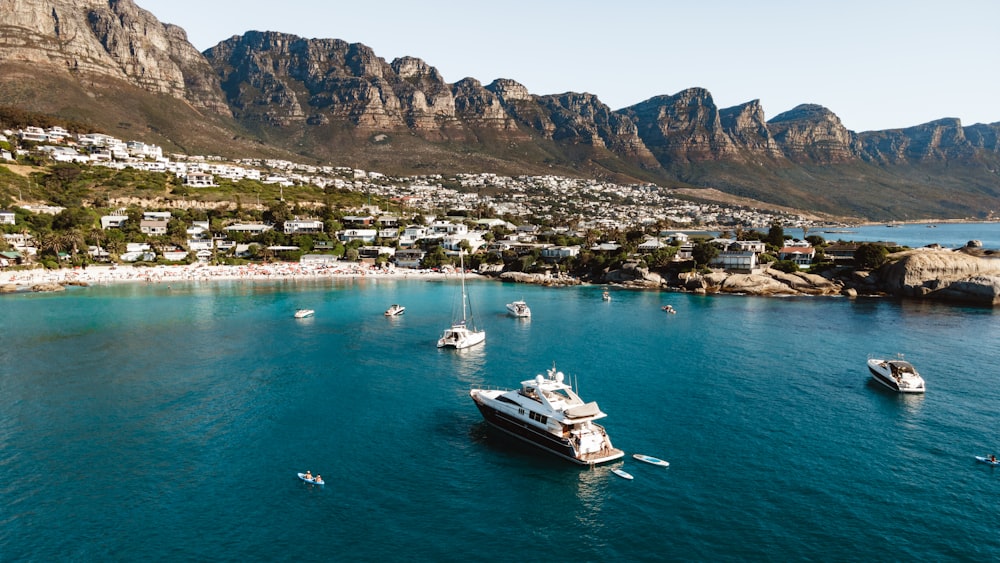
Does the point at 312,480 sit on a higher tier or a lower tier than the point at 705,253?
lower

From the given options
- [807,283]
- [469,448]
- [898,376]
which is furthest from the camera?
[807,283]

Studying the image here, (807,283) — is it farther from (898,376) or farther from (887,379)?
(898,376)

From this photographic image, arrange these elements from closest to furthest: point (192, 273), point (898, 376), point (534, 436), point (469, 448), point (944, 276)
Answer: point (469, 448)
point (534, 436)
point (898, 376)
point (944, 276)
point (192, 273)

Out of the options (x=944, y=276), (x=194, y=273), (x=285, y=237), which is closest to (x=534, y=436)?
(x=944, y=276)

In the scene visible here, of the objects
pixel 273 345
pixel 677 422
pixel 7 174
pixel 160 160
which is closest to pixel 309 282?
pixel 273 345

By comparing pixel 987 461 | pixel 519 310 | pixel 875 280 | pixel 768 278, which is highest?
pixel 768 278

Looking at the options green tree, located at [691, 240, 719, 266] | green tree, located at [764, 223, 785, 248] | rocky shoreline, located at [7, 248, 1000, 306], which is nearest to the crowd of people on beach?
rocky shoreline, located at [7, 248, 1000, 306]
